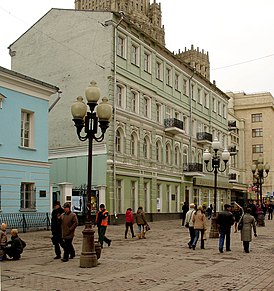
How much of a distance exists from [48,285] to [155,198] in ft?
95.6

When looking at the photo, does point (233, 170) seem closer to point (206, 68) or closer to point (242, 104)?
point (242, 104)

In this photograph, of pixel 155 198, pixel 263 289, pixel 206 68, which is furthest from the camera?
pixel 206 68

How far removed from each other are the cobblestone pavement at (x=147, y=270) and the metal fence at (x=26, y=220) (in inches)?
254

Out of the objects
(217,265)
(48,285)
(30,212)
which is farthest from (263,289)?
(30,212)

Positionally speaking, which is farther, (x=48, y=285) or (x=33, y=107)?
(x=33, y=107)

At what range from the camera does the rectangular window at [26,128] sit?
25.5 metres

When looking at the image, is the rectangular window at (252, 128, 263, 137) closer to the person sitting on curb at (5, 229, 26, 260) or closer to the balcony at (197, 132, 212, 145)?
the balcony at (197, 132, 212, 145)

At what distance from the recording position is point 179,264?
12.9 meters

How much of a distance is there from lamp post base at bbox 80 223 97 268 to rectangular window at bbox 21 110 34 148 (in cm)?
1403

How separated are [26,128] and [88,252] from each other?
14.9 m

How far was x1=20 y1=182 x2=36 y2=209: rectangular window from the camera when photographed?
25125 millimetres

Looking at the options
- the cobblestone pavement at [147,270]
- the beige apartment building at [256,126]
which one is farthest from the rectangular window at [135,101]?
the beige apartment building at [256,126]

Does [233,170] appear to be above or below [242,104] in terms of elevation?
below

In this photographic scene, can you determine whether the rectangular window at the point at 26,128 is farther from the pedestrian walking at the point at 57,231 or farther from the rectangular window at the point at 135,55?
the rectangular window at the point at 135,55
